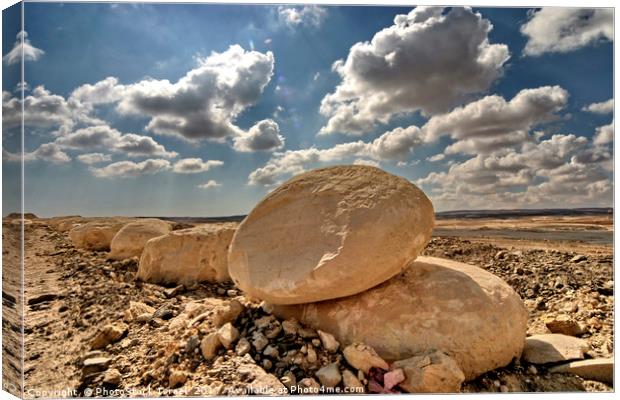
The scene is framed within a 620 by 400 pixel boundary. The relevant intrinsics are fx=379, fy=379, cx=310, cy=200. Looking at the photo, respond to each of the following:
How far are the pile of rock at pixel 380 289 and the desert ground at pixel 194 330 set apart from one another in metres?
0.21

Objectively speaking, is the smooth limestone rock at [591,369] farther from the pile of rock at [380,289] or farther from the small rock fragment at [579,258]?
the small rock fragment at [579,258]

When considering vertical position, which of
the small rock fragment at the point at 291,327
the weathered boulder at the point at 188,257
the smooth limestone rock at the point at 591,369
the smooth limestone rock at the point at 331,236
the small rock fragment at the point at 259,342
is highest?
the smooth limestone rock at the point at 331,236

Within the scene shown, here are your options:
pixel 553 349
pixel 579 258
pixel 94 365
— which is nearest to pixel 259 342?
pixel 94 365

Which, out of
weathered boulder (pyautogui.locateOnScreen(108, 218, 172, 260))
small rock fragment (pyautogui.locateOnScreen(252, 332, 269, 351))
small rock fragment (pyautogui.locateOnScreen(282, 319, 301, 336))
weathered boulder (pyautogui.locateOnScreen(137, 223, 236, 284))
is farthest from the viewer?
weathered boulder (pyautogui.locateOnScreen(108, 218, 172, 260))

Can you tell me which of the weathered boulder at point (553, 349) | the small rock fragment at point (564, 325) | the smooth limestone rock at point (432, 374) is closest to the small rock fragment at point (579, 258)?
the small rock fragment at point (564, 325)

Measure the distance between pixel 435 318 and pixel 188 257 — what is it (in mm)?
A: 4723

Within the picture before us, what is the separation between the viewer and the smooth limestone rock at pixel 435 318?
11.0 ft

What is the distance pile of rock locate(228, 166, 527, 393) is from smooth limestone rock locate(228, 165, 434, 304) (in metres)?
0.01

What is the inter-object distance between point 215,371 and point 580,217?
13.8ft

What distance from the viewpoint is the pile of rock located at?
10.8ft

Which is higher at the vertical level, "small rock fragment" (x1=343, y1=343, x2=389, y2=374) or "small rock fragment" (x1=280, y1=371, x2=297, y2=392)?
"small rock fragment" (x1=343, y1=343, x2=389, y2=374)

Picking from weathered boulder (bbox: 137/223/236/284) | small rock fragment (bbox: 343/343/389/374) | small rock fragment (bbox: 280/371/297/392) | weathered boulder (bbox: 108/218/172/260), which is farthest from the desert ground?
weathered boulder (bbox: 108/218/172/260)

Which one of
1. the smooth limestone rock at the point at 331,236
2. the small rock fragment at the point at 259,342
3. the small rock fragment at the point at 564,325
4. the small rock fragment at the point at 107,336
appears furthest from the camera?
the small rock fragment at the point at 564,325

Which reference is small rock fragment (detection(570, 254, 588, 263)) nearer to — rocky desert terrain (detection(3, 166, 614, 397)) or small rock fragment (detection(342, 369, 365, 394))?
rocky desert terrain (detection(3, 166, 614, 397))
